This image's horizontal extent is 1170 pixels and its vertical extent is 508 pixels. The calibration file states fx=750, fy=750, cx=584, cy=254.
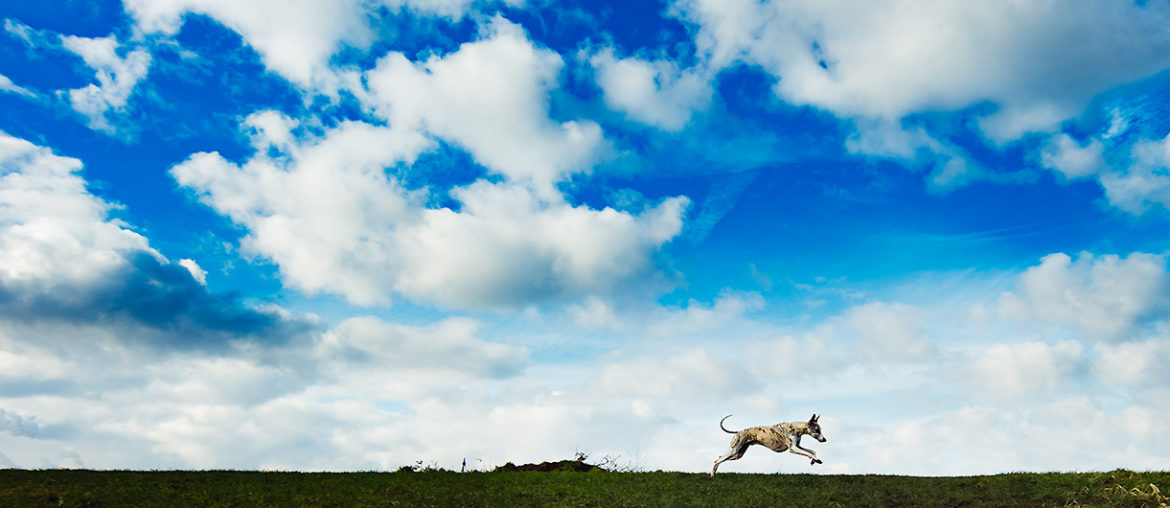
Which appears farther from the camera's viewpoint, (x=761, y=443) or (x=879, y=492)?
(x=761, y=443)

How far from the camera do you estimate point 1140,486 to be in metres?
25.7

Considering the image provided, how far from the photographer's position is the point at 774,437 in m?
28.2

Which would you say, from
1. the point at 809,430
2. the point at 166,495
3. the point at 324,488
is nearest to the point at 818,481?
the point at 809,430

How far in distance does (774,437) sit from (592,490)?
712 centimetres

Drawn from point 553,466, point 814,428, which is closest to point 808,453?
point 814,428

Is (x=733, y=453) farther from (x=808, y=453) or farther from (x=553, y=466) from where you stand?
(x=553, y=466)

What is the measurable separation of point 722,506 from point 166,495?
19369mm

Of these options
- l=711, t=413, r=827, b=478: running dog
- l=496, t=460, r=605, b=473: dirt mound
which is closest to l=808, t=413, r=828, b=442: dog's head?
l=711, t=413, r=827, b=478: running dog

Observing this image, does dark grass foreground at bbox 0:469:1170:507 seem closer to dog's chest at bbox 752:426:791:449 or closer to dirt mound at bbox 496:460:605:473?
dog's chest at bbox 752:426:791:449

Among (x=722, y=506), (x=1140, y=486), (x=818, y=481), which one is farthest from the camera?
(x=818, y=481)

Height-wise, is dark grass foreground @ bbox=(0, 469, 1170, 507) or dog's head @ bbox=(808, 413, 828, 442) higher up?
dog's head @ bbox=(808, 413, 828, 442)

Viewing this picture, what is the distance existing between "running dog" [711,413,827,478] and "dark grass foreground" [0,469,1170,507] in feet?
3.29

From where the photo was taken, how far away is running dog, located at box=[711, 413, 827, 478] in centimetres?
2808

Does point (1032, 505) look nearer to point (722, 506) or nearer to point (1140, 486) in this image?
point (1140, 486)
